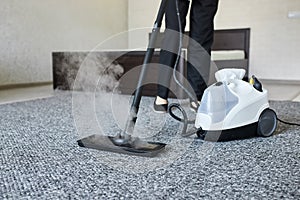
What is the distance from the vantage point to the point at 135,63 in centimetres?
250

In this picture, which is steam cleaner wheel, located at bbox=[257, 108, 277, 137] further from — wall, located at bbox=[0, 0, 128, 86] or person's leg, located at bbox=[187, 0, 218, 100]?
wall, located at bbox=[0, 0, 128, 86]

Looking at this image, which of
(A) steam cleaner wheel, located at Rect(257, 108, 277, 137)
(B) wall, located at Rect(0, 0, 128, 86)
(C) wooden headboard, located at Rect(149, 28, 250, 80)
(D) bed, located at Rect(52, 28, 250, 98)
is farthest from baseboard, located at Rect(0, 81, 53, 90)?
(A) steam cleaner wheel, located at Rect(257, 108, 277, 137)

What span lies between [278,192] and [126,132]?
52 centimetres

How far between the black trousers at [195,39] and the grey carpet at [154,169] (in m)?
0.34

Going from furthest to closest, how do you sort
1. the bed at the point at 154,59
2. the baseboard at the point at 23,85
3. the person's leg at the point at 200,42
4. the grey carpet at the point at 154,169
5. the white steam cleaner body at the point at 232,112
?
the baseboard at the point at 23,85
the bed at the point at 154,59
the person's leg at the point at 200,42
the white steam cleaner body at the point at 232,112
the grey carpet at the point at 154,169

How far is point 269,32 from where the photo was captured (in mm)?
3682

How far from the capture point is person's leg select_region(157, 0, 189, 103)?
154 centimetres

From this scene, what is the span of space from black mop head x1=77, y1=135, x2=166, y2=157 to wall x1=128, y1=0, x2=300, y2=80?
2.44 metres

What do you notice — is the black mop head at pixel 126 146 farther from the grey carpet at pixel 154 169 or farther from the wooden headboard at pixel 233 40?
the wooden headboard at pixel 233 40

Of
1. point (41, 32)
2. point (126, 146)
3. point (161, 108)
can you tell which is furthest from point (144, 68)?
point (41, 32)

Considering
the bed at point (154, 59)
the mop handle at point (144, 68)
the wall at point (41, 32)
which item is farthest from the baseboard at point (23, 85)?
the mop handle at point (144, 68)

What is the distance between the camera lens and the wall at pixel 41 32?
3081 mm

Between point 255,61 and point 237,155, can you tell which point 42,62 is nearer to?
point 255,61

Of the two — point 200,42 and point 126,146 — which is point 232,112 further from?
point 200,42
